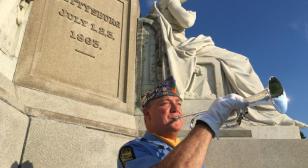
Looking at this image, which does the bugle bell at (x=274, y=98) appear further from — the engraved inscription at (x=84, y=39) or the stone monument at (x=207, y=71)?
the stone monument at (x=207, y=71)

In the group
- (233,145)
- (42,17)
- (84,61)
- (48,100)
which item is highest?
(42,17)

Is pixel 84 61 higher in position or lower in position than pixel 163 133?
higher

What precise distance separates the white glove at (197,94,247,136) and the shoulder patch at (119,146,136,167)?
1.41 ft

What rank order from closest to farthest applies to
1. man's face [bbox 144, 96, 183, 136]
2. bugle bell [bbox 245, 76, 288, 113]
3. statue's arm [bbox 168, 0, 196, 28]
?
bugle bell [bbox 245, 76, 288, 113], man's face [bbox 144, 96, 183, 136], statue's arm [bbox 168, 0, 196, 28]

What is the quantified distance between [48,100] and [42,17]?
997 millimetres

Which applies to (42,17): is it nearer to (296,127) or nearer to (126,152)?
(126,152)

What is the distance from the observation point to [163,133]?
176 cm

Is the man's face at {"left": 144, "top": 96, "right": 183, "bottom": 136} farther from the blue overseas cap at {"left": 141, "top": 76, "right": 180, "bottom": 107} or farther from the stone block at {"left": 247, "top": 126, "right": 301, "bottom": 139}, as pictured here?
the stone block at {"left": 247, "top": 126, "right": 301, "bottom": 139}

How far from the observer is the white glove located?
1.37 meters

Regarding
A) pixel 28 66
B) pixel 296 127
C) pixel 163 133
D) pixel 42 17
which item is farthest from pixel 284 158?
pixel 42 17

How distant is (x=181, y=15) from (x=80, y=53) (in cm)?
327

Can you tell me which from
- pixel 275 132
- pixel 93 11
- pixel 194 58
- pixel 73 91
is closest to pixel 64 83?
pixel 73 91

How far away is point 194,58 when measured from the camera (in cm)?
550

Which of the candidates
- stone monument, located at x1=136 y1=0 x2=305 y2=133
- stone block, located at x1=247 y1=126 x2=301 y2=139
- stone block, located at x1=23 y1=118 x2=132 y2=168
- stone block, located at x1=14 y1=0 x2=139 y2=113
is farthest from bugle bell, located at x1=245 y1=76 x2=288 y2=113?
stone monument, located at x1=136 y1=0 x2=305 y2=133
